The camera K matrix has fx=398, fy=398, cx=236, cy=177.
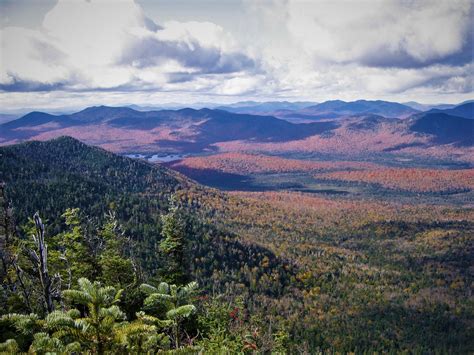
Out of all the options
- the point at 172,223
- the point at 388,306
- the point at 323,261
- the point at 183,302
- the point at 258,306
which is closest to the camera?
the point at 183,302

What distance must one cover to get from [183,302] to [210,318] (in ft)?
35.3

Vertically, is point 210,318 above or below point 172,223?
below

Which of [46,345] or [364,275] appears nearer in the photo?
[46,345]

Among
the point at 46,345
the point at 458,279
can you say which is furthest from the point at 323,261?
the point at 46,345

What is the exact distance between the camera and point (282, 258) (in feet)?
617

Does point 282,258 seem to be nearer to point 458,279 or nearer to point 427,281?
point 427,281

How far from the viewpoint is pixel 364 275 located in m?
186

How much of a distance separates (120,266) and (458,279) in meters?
201

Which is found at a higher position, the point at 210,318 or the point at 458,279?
the point at 210,318

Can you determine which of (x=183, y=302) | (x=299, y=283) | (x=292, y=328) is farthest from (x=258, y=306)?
(x=183, y=302)

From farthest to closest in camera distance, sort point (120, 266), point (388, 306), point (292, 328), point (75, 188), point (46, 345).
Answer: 1. point (75, 188)
2. point (388, 306)
3. point (292, 328)
4. point (120, 266)
5. point (46, 345)

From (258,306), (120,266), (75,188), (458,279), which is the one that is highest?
(120,266)

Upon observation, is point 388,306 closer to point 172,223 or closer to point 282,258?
point 282,258

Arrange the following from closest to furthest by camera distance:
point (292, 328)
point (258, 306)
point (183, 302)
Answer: point (183, 302)
point (292, 328)
point (258, 306)
